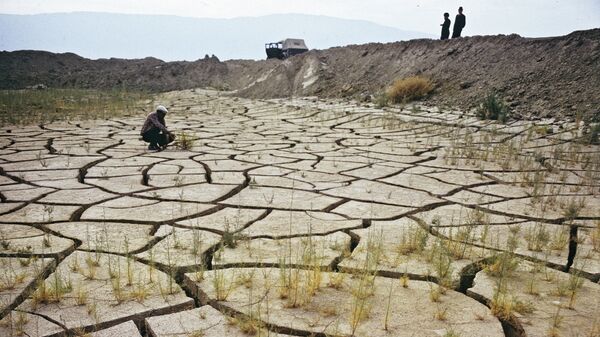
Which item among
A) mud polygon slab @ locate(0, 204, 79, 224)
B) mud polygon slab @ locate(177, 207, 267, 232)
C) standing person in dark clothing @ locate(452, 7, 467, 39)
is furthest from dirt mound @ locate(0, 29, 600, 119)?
mud polygon slab @ locate(0, 204, 79, 224)

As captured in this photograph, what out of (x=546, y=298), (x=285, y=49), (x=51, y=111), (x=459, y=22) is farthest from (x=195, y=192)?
(x=285, y=49)

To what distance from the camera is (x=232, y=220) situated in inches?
113

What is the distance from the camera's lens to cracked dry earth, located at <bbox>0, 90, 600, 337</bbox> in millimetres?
1748

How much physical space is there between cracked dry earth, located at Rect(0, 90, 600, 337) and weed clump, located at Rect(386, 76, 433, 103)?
15.6 ft

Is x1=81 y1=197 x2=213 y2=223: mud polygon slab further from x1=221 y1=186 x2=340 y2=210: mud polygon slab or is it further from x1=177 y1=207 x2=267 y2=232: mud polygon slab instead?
x1=221 y1=186 x2=340 y2=210: mud polygon slab

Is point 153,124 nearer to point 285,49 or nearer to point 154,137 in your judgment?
point 154,137

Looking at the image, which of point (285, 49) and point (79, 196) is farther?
point (285, 49)

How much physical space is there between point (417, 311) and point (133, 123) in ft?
24.6

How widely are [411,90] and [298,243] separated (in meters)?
8.12

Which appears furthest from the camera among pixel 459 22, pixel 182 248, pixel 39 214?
pixel 459 22

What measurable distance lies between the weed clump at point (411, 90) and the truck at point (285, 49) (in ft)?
40.4

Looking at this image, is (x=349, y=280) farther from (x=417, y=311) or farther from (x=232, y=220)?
(x=232, y=220)

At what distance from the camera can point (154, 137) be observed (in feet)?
18.1

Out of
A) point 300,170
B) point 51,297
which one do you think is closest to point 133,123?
point 300,170
